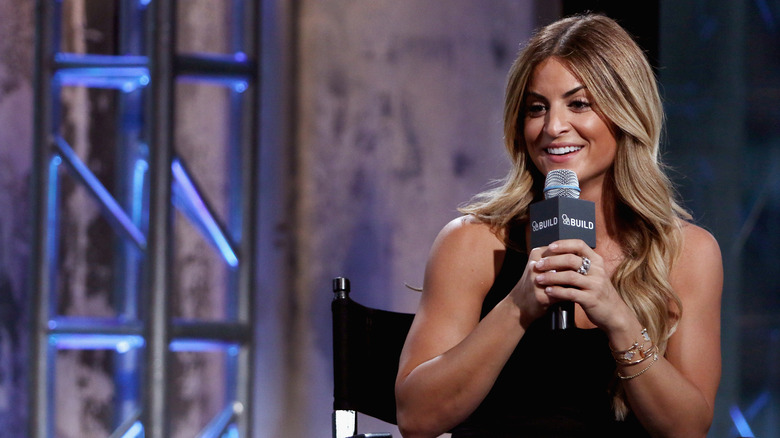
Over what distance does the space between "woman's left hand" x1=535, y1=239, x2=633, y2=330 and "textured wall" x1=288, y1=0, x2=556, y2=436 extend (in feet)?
7.17

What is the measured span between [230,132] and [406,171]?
76 centimetres

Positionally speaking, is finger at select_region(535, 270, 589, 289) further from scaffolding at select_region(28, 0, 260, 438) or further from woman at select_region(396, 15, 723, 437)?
scaffolding at select_region(28, 0, 260, 438)

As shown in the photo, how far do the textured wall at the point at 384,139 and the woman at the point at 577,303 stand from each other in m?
1.62

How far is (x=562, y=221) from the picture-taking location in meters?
1.31

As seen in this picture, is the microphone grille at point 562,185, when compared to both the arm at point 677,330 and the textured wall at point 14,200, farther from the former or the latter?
the textured wall at point 14,200

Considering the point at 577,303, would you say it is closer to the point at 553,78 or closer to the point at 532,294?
the point at 532,294

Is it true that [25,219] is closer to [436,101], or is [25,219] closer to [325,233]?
[325,233]

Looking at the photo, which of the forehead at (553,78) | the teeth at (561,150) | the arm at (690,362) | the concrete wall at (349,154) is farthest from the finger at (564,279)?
the concrete wall at (349,154)

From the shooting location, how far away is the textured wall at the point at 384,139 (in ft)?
11.6

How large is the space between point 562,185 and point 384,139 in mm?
2233

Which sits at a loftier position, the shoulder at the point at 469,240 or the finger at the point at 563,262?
the shoulder at the point at 469,240

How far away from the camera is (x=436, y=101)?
3.62 m

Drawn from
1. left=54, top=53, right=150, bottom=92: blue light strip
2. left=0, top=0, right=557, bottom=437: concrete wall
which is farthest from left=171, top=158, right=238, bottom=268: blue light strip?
left=54, top=53, right=150, bottom=92: blue light strip

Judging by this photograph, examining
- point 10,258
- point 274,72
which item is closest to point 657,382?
point 274,72
